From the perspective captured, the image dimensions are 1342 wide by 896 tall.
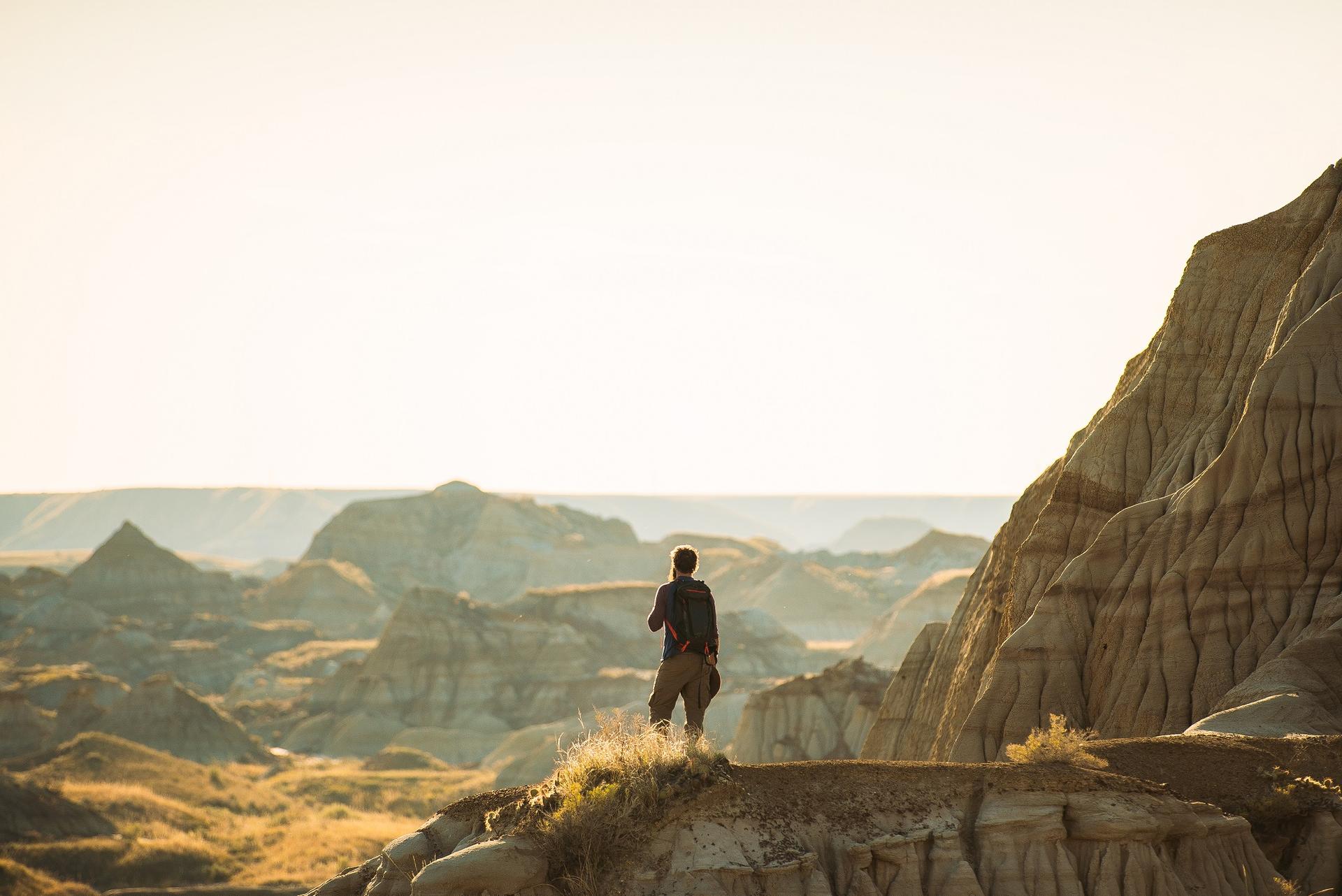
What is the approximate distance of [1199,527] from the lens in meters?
24.0

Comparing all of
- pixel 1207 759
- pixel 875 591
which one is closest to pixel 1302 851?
pixel 1207 759

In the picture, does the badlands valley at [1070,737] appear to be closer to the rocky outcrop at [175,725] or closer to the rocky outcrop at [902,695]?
the rocky outcrop at [902,695]

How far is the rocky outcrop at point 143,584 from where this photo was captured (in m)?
157

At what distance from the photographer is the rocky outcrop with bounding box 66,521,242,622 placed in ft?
516

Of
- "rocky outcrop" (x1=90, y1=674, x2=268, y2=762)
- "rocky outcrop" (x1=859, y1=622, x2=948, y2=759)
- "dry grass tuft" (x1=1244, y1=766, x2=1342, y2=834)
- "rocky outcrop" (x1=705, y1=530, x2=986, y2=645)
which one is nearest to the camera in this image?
"dry grass tuft" (x1=1244, y1=766, x2=1342, y2=834)

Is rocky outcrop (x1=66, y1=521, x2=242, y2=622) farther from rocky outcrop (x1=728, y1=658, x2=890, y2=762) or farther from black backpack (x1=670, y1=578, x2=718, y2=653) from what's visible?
black backpack (x1=670, y1=578, x2=718, y2=653)

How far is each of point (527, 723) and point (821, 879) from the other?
98.7 meters

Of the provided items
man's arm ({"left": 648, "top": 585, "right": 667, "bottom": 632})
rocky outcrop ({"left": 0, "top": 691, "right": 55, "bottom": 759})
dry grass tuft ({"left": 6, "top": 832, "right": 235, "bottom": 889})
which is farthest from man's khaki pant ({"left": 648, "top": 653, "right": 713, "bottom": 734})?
rocky outcrop ({"left": 0, "top": 691, "right": 55, "bottom": 759})

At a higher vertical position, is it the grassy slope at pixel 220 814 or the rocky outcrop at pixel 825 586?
the rocky outcrop at pixel 825 586

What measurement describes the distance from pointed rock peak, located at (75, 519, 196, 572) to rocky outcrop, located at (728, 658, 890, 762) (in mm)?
117233

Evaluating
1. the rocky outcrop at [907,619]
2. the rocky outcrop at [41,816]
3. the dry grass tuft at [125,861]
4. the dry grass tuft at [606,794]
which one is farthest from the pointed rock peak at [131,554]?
the dry grass tuft at [606,794]

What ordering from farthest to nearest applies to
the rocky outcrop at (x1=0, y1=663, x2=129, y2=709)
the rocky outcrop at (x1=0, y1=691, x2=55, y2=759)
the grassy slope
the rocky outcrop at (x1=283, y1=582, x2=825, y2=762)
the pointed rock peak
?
the pointed rock peak, the rocky outcrop at (x1=283, y1=582, x2=825, y2=762), the rocky outcrop at (x1=0, y1=663, x2=129, y2=709), the rocky outcrop at (x1=0, y1=691, x2=55, y2=759), the grassy slope

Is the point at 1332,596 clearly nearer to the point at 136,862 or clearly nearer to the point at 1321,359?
the point at 1321,359

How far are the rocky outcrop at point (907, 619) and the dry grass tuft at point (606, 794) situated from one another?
103139 millimetres
